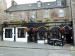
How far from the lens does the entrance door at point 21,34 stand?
136 feet

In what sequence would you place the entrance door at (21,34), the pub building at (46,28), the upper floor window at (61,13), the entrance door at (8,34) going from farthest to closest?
the upper floor window at (61,13) → the entrance door at (8,34) → the entrance door at (21,34) → the pub building at (46,28)

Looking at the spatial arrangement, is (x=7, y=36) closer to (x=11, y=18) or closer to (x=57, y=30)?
(x=11, y=18)

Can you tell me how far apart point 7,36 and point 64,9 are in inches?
475

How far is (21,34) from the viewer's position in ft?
138

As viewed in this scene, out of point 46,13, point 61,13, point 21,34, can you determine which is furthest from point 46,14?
point 21,34

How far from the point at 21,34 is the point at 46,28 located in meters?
4.38

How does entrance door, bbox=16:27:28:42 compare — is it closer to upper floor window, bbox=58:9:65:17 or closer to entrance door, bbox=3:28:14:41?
entrance door, bbox=3:28:14:41

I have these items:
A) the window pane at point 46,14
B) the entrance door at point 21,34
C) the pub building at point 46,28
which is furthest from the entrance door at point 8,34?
the window pane at point 46,14

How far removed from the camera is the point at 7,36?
4256cm

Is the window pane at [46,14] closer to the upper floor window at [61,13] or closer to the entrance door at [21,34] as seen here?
the upper floor window at [61,13]

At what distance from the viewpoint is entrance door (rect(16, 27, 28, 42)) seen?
41353 millimetres

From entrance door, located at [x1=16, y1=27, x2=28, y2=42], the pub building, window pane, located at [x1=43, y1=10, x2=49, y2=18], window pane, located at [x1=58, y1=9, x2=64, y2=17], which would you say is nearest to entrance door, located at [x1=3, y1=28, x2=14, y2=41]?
the pub building

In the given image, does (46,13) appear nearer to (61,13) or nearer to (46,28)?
(61,13)

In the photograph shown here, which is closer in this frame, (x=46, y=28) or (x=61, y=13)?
(x=46, y=28)
